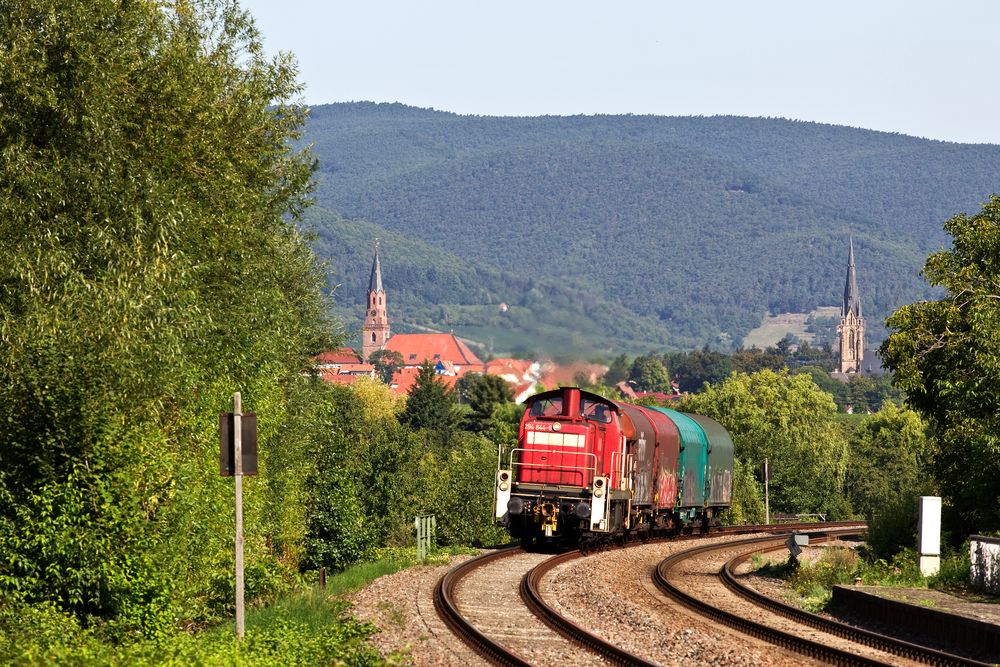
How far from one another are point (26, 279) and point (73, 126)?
4.66m

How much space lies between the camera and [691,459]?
49.3 metres

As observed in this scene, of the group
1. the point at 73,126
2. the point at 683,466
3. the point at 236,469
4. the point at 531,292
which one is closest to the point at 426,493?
the point at 683,466

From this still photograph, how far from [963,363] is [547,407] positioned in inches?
461

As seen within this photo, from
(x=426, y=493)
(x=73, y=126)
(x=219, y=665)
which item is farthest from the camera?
(x=426, y=493)

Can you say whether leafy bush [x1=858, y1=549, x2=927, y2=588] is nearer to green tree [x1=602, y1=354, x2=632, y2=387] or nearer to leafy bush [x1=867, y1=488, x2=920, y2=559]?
leafy bush [x1=867, y1=488, x2=920, y2=559]

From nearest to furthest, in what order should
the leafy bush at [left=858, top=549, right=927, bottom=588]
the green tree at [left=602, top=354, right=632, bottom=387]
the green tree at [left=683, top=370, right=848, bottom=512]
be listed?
the leafy bush at [left=858, top=549, right=927, bottom=588] → the green tree at [left=602, top=354, right=632, bottom=387] → the green tree at [left=683, top=370, right=848, bottom=512]

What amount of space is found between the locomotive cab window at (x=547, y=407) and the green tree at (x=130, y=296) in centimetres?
741

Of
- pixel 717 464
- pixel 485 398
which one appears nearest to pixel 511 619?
pixel 717 464

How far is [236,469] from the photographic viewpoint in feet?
58.8

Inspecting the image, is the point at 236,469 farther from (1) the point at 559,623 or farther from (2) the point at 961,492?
(2) the point at 961,492

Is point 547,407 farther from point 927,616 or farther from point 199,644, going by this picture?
point 199,644

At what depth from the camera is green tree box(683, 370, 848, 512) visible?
10125 centimetres

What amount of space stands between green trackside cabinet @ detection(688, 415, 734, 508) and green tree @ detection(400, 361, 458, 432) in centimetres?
11130

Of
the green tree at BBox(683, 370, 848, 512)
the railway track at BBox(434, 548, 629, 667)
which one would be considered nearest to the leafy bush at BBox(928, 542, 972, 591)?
the railway track at BBox(434, 548, 629, 667)
